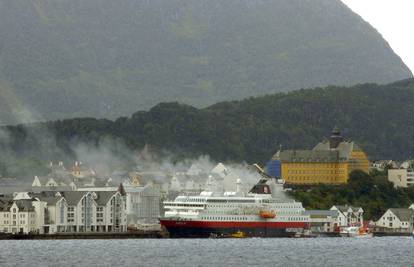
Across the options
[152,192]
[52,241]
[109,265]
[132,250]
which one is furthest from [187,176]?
[109,265]

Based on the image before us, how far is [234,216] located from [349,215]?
61.0ft

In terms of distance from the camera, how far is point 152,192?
167m

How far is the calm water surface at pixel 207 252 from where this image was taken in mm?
98375

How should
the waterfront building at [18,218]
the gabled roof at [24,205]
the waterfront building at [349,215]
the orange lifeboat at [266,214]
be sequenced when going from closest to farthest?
the waterfront building at [18,218] → the gabled roof at [24,205] → the orange lifeboat at [266,214] → the waterfront building at [349,215]

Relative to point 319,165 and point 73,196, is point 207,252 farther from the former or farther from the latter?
point 319,165

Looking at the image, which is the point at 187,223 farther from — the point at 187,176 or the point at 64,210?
the point at 187,176

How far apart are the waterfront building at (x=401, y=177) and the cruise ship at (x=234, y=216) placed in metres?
40.9

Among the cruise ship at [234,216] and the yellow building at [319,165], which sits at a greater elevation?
the yellow building at [319,165]

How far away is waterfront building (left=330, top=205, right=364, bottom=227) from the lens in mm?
158250

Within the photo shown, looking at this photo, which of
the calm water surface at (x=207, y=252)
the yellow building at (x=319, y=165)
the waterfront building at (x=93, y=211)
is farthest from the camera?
the yellow building at (x=319, y=165)

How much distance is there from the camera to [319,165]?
19600 cm

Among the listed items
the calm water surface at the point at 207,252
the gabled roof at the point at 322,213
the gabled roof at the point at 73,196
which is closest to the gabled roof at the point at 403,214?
the gabled roof at the point at 322,213

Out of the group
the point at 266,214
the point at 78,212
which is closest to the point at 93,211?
the point at 78,212

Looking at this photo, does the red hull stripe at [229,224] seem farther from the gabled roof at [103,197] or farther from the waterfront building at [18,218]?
the waterfront building at [18,218]
